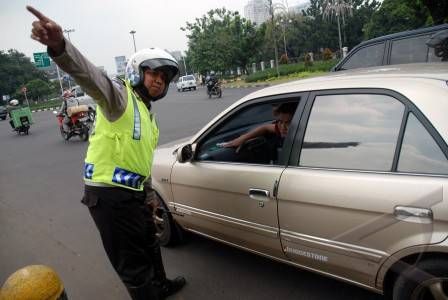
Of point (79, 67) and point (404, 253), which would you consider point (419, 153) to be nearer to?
point (404, 253)

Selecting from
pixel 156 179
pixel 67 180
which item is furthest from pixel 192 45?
pixel 156 179

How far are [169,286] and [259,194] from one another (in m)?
1.16

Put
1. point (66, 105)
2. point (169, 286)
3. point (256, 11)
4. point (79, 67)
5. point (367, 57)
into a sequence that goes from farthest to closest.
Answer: point (256, 11), point (66, 105), point (367, 57), point (169, 286), point (79, 67)

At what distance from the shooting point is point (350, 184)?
2160mm

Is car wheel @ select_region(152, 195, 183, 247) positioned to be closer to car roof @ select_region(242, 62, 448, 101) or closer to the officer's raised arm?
car roof @ select_region(242, 62, 448, 101)

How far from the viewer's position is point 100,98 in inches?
79.4

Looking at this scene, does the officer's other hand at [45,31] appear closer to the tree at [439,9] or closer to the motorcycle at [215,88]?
the tree at [439,9]

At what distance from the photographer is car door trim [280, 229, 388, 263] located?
2127 mm

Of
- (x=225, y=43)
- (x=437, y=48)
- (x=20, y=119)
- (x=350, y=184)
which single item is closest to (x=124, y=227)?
(x=350, y=184)

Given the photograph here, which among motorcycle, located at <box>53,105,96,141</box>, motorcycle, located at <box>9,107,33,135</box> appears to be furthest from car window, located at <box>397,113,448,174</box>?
motorcycle, located at <box>9,107,33,135</box>

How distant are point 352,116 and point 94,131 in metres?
1.51

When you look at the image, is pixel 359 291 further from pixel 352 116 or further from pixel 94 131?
pixel 94 131

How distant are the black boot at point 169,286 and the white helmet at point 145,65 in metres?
1.51

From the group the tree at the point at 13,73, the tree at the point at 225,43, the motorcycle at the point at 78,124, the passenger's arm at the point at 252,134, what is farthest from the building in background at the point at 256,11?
the passenger's arm at the point at 252,134
